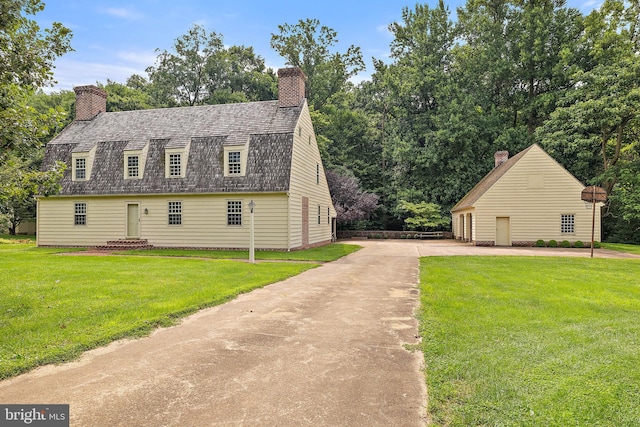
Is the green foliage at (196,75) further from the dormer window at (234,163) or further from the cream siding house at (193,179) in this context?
the dormer window at (234,163)

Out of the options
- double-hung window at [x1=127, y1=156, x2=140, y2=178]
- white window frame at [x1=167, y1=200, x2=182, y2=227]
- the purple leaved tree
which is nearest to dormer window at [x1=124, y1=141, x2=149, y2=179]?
double-hung window at [x1=127, y1=156, x2=140, y2=178]

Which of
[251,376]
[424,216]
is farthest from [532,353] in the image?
[424,216]

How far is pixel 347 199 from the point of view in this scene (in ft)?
104

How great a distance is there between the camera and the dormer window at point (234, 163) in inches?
764

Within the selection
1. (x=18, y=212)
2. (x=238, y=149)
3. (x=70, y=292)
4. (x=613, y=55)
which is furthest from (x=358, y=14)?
(x=18, y=212)

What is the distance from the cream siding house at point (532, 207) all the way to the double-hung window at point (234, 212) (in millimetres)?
14443

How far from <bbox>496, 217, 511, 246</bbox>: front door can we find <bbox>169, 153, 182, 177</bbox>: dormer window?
62.7ft

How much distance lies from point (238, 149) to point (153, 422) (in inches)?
682

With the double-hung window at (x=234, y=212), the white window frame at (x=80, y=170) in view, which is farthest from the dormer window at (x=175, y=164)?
the white window frame at (x=80, y=170)

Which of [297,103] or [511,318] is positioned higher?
[297,103]

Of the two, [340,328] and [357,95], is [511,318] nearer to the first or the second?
[340,328]

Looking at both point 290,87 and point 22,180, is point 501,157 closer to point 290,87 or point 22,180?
point 290,87

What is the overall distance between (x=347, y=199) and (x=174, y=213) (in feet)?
50.4

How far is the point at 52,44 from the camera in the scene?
22.3 ft
